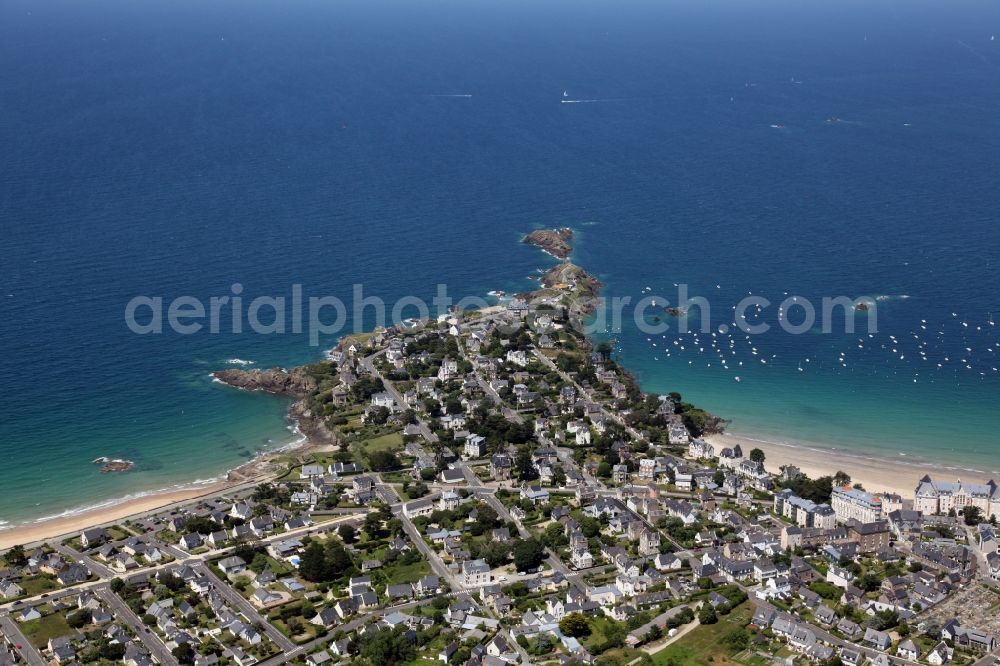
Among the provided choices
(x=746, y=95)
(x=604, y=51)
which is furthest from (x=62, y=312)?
(x=604, y=51)

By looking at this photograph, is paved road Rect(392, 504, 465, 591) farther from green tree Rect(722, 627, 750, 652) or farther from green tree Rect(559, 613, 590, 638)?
green tree Rect(722, 627, 750, 652)

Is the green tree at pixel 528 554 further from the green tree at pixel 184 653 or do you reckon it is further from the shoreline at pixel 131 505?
the shoreline at pixel 131 505

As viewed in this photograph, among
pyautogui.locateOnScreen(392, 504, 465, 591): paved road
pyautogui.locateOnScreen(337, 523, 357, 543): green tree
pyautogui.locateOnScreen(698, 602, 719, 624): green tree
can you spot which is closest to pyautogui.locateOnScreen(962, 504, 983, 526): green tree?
pyautogui.locateOnScreen(698, 602, 719, 624): green tree

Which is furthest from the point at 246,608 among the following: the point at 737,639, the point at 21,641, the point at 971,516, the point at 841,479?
the point at 971,516

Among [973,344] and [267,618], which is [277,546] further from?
[973,344]

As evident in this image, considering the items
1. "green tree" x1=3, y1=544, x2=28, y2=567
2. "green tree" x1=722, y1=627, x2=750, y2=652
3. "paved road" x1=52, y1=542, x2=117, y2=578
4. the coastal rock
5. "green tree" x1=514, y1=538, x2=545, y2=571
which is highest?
the coastal rock

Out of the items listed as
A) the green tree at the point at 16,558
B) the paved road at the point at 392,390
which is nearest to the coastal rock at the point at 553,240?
the paved road at the point at 392,390
